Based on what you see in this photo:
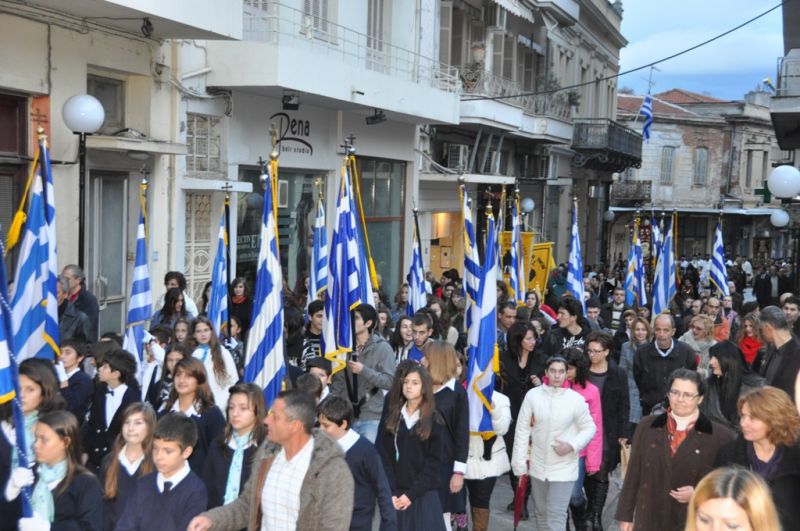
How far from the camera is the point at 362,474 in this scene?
18.7 ft

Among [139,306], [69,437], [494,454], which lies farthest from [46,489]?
[139,306]

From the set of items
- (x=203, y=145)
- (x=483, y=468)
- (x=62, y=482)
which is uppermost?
(x=203, y=145)

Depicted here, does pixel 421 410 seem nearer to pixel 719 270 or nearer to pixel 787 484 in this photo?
pixel 787 484

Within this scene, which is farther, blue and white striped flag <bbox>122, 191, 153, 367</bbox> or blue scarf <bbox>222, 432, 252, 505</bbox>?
blue and white striped flag <bbox>122, 191, 153, 367</bbox>

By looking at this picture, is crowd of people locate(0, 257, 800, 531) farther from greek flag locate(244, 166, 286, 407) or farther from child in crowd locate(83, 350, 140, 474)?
greek flag locate(244, 166, 286, 407)

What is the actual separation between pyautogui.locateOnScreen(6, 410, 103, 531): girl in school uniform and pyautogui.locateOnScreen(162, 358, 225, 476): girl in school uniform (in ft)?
4.71

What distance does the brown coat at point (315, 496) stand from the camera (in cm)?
498

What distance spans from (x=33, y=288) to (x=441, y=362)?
3.70 meters

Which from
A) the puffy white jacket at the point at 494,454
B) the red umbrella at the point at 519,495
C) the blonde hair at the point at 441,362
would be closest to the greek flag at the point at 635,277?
the red umbrella at the point at 519,495

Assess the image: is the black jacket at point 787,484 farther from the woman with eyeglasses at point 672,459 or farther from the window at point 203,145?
the window at point 203,145

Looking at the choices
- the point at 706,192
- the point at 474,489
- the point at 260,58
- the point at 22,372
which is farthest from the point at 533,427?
the point at 706,192

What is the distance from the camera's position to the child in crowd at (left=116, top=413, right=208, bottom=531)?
5.27 meters

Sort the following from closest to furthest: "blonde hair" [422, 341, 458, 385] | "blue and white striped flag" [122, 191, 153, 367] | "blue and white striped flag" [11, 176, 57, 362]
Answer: "blonde hair" [422, 341, 458, 385]
"blue and white striped flag" [11, 176, 57, 362]
"blue and white striped flag" [122, 191, 153, 367]

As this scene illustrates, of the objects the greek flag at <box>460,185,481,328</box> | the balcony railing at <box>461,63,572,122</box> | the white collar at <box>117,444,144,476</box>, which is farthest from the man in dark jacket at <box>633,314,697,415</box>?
the balcony railing at <box>461,63,572,122</box>
